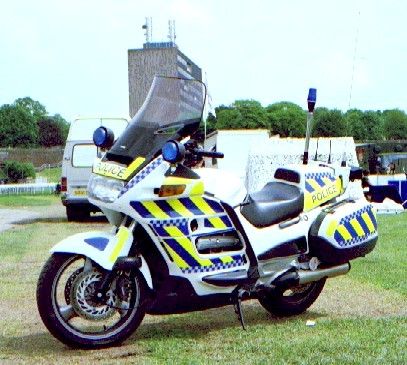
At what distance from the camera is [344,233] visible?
6.33 metres

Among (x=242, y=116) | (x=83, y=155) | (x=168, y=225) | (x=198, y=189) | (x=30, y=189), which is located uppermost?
(x=198, y=189)

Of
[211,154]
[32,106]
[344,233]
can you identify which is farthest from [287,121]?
[211,154]

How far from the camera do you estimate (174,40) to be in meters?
98.8

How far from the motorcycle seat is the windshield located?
76cm

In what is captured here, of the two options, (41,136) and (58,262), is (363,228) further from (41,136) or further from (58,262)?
(41,136)

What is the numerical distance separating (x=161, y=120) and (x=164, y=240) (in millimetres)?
839

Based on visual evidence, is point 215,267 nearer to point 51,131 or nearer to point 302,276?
point 302,276

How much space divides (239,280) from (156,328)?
789 millimetres

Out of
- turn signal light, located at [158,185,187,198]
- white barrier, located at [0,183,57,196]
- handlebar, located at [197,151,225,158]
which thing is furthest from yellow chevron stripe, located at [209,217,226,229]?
white barrier, located at [0,183,57,196]

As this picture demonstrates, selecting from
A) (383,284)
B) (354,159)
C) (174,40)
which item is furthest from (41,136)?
(383,284)

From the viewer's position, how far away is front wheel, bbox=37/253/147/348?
5379 millimetres

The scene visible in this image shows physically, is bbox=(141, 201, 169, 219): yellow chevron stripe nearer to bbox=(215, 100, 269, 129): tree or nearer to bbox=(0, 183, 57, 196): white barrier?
bbox=(0, 183, 57, 196): white barrier

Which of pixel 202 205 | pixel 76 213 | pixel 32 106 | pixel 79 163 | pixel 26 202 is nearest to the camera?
pixel 202 205

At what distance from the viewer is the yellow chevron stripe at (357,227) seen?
21.1ft
